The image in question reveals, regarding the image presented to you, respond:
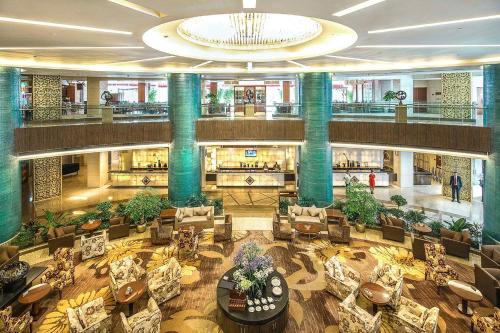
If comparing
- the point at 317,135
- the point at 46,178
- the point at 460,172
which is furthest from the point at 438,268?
the point at 46,178

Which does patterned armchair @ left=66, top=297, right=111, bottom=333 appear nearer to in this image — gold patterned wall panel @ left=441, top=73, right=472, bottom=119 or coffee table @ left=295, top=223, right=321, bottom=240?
coffee table @ left=295, top=223, right=321, bottom=240

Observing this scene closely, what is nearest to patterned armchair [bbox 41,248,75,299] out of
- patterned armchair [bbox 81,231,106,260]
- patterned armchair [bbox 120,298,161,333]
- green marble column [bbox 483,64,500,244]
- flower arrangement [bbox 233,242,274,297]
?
patterned armchair [bbox 81,231,106,260]

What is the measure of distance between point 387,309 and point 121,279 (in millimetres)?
6814

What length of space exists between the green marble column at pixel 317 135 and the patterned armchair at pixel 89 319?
10.4m

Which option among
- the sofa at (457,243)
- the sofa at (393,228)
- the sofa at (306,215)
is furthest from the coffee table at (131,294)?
the sofa at (457,243)

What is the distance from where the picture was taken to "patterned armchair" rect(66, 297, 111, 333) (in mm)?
6582

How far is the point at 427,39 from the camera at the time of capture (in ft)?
27.3

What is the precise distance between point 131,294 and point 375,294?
19.3 ft

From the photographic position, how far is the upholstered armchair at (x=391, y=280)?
7.94 m

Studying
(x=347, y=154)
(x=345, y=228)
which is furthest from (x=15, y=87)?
(x=347, y=154)

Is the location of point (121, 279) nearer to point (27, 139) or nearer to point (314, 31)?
point (27, 139)

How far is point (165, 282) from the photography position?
8406mm

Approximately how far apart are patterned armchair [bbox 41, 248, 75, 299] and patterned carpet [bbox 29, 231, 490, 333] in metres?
0.26

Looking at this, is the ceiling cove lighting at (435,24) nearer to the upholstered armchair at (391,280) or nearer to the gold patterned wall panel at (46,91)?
the upholstered armchair at (391,280)
